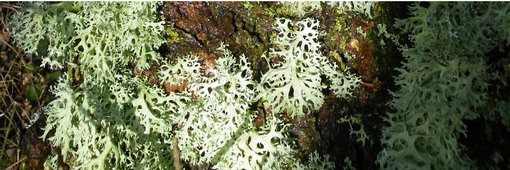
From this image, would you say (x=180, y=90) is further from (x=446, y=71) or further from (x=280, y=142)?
(x=446, y=71)

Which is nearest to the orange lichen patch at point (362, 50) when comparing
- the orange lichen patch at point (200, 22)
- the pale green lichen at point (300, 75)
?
the pale green lichen at point (300, 75)

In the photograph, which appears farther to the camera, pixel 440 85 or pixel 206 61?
pixel 206 61

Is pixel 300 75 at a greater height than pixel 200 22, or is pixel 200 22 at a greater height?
pixel 200 22

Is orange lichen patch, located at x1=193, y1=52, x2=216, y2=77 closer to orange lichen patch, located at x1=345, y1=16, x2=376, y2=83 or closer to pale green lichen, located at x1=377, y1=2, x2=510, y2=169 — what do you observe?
orange lichen patch, located at x1=345, y1=16, x2=376, y2=83

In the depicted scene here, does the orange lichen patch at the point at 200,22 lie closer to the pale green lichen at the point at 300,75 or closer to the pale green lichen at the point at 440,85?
the pale green lichen at the point at 300,75

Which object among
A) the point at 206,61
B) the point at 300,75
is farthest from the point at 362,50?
the point at 206,61

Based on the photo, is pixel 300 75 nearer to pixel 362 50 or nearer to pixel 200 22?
pixel 362 50

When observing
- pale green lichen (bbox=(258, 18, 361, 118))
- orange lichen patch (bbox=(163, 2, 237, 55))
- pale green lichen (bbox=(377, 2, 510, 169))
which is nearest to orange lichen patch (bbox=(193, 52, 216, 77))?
orange lichen patch (bbox=(163, 2, 237, 55))

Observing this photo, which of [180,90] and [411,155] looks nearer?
[411,155]

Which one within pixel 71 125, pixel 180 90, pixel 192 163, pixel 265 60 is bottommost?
pixel 192 163

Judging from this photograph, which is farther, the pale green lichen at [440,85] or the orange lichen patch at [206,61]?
the orange lichen patch at [206,61]

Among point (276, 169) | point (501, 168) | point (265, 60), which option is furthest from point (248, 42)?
point (501, 168)
